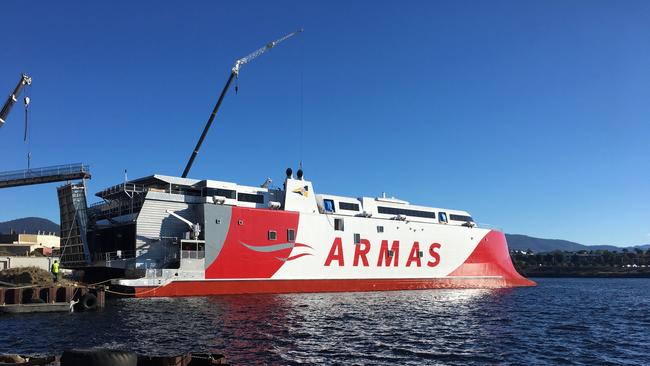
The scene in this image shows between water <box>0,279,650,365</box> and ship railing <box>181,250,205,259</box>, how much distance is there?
3.74 m

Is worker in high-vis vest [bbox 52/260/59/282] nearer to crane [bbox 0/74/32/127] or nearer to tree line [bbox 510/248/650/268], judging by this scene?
crane [bbox 0/74/32/127]

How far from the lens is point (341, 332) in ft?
65.7

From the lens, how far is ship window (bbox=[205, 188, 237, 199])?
36.0 meters

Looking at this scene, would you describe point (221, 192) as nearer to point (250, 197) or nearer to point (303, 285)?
point (250, 197)

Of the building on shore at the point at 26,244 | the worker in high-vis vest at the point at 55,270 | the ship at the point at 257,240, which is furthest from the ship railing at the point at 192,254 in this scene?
the building on shore at the point at 26,244

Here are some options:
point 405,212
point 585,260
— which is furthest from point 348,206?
point 585,260

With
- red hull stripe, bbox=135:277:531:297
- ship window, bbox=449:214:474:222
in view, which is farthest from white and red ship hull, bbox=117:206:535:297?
ship window, bbox=449:214:474:222

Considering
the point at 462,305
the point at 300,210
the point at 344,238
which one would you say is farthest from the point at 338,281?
the point at 462,305

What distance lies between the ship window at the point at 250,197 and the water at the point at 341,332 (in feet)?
30.5

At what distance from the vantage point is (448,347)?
17688 mm

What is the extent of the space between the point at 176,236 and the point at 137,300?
5.66m

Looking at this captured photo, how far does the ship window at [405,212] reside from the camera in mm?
44438

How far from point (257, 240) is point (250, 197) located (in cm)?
377

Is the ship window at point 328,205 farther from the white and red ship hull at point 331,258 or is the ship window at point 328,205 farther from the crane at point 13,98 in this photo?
the crane at point 13,98
